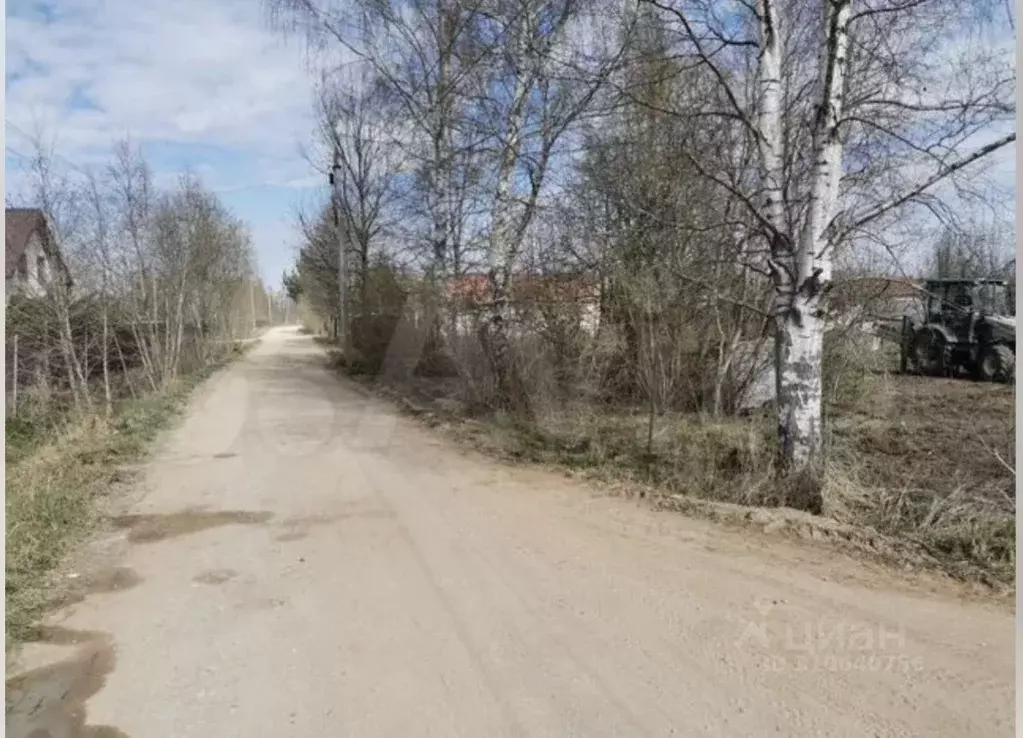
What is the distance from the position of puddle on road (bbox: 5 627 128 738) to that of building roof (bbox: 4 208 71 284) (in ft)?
8.88

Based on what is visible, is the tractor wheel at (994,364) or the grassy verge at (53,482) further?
the tractor wheel at (994,364)

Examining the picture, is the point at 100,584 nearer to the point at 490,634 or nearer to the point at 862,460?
the point at 490,634

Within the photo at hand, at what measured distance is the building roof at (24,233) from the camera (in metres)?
5.86

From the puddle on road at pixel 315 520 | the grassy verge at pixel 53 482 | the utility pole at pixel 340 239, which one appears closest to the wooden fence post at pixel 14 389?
the grassy verge at pixel 53 482

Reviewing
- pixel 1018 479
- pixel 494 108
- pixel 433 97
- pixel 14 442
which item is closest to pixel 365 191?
pixel 433 97

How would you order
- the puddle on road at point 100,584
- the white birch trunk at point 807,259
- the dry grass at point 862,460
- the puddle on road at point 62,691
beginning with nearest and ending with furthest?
the puddle on road at point 62,691 → the puddle on road at point 100,584 → the dry grass at point 862,460 → the white birch trunk at point 807,259

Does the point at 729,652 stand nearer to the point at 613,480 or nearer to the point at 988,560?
the point at 988,560

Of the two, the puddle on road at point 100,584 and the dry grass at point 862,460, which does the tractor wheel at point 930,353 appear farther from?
the puddle on road at point 100,584

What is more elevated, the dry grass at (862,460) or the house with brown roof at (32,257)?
the house with brown roof at (32,257)

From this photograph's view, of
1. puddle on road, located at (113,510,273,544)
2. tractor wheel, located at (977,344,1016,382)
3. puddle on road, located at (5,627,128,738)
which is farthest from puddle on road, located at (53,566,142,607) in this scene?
tractor wheel, located at (977,344,1016,382)

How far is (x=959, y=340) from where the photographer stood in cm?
1439

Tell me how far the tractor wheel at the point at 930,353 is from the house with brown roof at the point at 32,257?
623 inches

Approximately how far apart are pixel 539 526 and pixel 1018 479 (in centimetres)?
343

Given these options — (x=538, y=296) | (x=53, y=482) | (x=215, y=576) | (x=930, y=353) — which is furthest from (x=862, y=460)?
(x=930, y=353)
